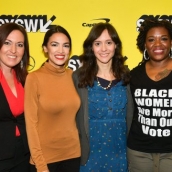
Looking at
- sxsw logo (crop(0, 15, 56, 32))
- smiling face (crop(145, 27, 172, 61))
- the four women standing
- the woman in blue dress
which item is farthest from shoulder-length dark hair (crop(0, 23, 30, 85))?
smiling face (crop(145, 27, 172, 61))

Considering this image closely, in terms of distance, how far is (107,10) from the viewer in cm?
245

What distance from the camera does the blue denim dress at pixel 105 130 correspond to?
1.97 m

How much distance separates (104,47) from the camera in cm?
200

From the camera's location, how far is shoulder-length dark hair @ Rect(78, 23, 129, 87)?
203cm

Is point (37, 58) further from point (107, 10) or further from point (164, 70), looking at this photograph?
point (164, 70)

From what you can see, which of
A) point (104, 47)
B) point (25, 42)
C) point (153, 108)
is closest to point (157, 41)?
point (104, 47)

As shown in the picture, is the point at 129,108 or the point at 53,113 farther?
the point at 129,108

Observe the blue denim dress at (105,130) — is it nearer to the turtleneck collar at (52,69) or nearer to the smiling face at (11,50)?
the turtleneck collar at (52,69)

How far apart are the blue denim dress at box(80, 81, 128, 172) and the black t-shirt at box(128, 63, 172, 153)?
0.14 metres

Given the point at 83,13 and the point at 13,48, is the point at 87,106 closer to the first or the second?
the point at 13,48

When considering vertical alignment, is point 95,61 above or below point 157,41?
below

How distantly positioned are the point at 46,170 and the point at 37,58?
45.5 inches

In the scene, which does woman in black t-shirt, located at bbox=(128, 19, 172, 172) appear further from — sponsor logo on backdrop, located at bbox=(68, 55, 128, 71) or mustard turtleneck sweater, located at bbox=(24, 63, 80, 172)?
sponsor logo on backdrop, located at bbox=(68, 55, 128, 71)

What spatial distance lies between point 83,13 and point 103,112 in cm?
102
